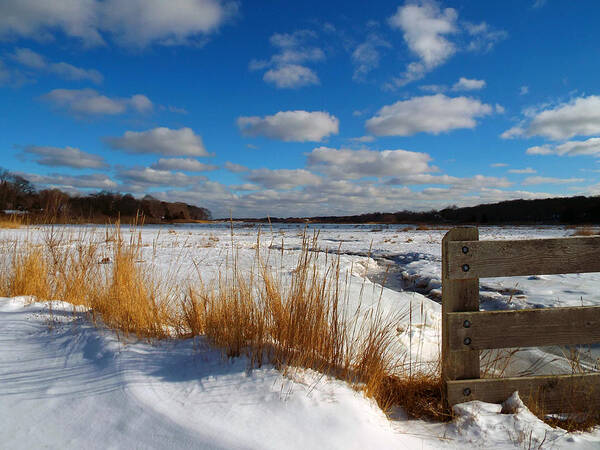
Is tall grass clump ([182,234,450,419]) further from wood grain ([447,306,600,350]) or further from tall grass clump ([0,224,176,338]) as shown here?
tall grass clump ([0,224,176,338])

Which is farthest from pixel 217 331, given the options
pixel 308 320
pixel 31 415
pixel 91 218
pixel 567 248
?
pixel 91 218

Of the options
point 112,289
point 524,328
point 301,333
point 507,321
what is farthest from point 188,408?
point 524,328

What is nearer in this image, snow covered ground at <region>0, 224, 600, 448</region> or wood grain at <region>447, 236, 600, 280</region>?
snow covered ground at <region>0, 224, 600, 448</region>

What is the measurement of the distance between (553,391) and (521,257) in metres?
1.04

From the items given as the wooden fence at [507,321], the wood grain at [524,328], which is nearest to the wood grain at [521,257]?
the wooden fence at [507,321]

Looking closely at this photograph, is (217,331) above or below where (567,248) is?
below

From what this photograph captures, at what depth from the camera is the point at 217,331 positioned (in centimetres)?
254

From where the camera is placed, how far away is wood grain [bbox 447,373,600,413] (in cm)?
245

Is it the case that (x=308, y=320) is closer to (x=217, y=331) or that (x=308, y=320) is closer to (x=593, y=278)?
(x=217, y=331)

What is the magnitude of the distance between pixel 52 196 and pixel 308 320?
15.9 ft

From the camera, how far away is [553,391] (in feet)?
8.14

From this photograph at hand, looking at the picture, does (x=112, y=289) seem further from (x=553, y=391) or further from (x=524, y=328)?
(x=553, y=391)

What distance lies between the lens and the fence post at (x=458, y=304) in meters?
2.38

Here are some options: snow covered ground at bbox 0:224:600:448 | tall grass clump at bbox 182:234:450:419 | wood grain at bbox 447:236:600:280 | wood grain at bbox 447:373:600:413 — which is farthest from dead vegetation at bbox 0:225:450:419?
wood grain at bbox 447:236:600:280
